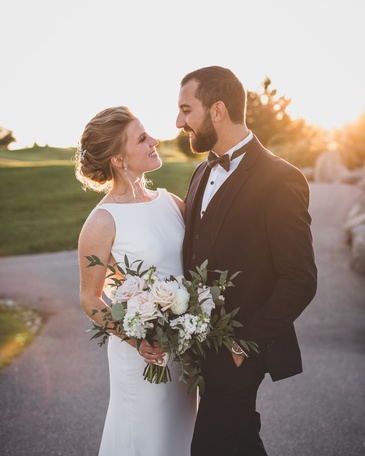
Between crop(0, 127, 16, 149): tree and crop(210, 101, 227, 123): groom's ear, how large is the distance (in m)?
65.1

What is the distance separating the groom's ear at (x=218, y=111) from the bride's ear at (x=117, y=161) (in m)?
0.76

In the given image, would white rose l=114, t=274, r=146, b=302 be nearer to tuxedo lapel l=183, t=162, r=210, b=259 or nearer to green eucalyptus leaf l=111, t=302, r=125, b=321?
green eucalyptus leaf l=111, t=302, r=125, b=321

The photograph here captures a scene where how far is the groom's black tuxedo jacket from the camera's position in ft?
9.13

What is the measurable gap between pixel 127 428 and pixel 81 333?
411 centimetres

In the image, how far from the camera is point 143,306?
2512 millimetres

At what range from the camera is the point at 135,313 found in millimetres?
2516

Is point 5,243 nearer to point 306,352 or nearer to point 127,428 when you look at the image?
point 306,352

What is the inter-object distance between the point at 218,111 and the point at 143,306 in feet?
4.88

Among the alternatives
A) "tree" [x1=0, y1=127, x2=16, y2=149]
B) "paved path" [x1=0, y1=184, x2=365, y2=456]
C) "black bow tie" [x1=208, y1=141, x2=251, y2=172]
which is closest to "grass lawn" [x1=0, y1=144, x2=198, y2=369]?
"paved path" [x1=0, y1=184, x2=365, y2=456]

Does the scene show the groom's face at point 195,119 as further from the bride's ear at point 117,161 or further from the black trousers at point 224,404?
the black trousers at point 224,404

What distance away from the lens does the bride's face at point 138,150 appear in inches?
138

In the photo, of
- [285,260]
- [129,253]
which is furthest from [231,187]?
[129,253]

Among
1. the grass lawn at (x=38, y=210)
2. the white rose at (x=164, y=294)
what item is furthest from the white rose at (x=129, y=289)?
the grass lawn at (x=38, y=210)

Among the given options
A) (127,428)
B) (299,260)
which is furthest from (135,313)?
(127,428)
